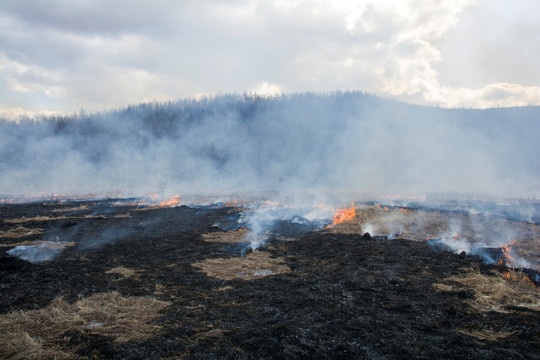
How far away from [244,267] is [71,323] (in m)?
4.91

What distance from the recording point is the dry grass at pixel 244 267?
9.02 metres

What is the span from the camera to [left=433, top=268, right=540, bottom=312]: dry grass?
6719 millimetres

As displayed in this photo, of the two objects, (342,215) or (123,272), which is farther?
(342,215)

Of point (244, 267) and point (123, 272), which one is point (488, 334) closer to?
point (244, 267)

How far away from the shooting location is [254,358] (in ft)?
15.2

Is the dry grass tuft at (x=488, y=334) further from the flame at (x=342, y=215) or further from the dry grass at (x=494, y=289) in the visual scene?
the flame at (x=342, y=215)

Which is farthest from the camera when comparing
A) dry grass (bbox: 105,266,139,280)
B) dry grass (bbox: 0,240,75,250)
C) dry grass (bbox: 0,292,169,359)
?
dry grass (bbox: 0,240,75,250)

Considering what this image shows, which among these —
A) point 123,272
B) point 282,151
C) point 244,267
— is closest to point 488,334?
point 244,267

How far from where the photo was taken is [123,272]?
9055 mm

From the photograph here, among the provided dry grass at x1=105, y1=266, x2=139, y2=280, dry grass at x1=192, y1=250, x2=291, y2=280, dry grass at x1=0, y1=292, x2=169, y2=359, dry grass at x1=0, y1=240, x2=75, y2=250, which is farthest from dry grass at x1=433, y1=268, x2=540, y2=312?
dry grass at x1=0, y1=240, x2=75, y2=250

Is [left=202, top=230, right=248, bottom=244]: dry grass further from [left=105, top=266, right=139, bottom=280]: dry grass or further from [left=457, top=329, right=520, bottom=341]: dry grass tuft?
[left=457, top=329, right=520, bottom=341]: dry grass tuft

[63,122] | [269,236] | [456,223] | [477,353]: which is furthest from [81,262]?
[63,122]

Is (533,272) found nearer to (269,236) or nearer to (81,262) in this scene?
(269,236)

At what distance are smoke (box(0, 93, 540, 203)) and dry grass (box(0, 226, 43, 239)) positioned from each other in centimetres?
2251
